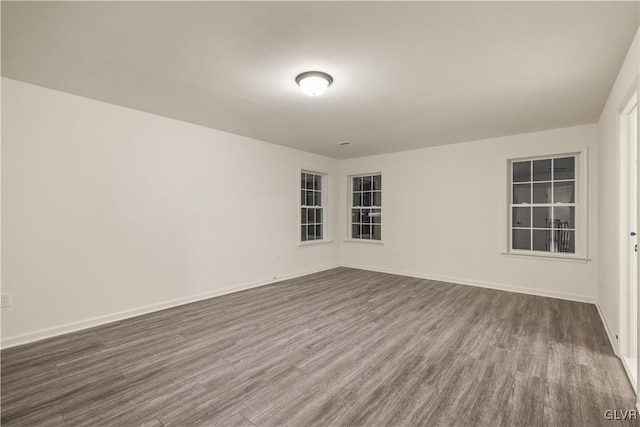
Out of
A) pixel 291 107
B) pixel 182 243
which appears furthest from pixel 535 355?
pixel 182 243

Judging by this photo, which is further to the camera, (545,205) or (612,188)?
(545,205)

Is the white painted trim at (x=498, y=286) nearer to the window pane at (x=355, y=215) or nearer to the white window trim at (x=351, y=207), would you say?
the white window trim at (x=351, y=207)

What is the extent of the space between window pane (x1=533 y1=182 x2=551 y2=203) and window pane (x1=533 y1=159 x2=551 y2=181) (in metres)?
0.10

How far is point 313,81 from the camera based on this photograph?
2645mm

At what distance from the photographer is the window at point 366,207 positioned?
21.5 feet

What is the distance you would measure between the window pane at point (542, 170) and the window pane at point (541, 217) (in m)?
0.50

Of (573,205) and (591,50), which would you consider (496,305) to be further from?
(591,50)

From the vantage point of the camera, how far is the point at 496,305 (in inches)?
156

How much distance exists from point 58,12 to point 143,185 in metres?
2.11

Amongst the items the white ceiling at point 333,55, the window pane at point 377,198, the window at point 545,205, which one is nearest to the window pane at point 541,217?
the window at point 545,205

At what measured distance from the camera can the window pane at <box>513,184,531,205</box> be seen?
15.7 feet

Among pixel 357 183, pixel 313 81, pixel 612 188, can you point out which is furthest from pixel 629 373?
pixel 357 183

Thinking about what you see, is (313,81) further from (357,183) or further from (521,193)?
(357,183)

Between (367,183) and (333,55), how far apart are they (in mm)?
4556
